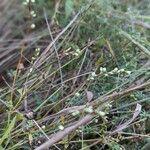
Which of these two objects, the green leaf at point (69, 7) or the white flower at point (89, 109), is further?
the green leaf at point (69, 7)

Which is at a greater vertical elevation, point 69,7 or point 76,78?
point 69,7

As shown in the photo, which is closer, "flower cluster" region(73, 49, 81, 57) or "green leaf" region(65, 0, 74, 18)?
"flower cluster" region(73, 49, 81, 57)

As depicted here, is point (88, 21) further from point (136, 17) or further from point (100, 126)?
point (100, 126)

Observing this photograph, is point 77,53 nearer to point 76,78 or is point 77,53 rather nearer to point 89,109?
point 76,78

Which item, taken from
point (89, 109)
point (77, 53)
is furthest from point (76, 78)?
point (89, 109)

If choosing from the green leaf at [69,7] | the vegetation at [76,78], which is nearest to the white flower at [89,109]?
the vegetation at [76,78]

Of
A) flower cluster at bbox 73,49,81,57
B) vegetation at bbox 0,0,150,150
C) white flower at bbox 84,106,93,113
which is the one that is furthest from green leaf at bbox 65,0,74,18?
white flower at bbox 84,106,93,113

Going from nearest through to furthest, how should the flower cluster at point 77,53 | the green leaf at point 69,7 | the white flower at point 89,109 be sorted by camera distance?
the white flower at point 89,109
the flower cluster at point 77,53
the green leaf at point 69,7

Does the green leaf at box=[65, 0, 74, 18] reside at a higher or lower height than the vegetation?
higher

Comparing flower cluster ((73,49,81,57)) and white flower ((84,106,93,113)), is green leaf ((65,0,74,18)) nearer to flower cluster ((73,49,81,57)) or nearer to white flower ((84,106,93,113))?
flower cluster ((73,49,81,57))

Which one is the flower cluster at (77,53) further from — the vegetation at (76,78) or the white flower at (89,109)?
the white flower at (89,109)
